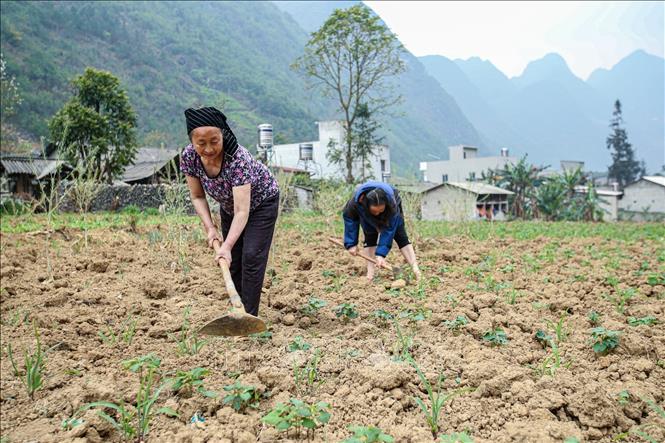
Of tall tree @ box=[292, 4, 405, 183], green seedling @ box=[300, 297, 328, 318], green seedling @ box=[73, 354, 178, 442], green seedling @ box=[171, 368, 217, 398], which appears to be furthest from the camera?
tall tree @ box=[292, 4, 405, 183]

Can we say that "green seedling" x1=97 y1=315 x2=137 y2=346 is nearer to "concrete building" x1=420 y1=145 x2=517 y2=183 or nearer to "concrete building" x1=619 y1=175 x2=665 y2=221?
"concrete building" x1=619 y1=175 x2=665 y2=221

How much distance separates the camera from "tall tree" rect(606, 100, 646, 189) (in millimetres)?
43719

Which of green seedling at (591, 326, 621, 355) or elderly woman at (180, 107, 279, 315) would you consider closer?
green seedling at (591, 326, 621, 355)

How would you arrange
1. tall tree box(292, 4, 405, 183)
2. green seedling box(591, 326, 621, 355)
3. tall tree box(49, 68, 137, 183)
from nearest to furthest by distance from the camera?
green seedling box(591, 326, 621, 355)
tall tree box(49, 68, 137, 183)
tall tree box(292, 4, 405, 183)

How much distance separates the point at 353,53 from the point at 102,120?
455 inches

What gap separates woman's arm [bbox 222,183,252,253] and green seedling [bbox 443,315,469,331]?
1.26m

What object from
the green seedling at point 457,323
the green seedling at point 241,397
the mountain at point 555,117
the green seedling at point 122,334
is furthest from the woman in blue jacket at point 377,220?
the mountain at point 555,117

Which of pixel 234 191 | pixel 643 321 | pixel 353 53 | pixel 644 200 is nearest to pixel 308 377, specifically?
pixel 234 191

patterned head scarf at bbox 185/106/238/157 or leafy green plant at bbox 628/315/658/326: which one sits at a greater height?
patterned head scarf at bbox 185/106/238/157

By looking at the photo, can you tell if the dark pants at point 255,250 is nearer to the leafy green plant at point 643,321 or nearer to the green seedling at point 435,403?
the green seedling at point 435,403

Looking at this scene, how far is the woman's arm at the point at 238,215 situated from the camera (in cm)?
269

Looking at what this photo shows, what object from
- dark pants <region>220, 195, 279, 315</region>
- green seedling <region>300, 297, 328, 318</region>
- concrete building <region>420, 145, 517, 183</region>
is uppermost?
concrete building <region>420, 145, 517, 183</region>

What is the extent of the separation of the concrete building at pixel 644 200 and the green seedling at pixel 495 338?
96.1 ft

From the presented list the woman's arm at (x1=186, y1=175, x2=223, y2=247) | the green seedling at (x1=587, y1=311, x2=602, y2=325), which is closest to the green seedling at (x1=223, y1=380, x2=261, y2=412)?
the woman's arm at (x1=186, y1=175, x2=223, y2=247)
